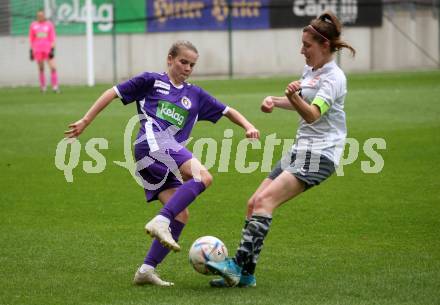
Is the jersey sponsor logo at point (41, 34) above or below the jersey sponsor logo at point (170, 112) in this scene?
below

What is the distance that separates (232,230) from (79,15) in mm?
22553

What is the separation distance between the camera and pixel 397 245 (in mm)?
8148

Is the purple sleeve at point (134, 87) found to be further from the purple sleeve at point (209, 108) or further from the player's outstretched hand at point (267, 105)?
the player's outstretched hand at point (267, 105)

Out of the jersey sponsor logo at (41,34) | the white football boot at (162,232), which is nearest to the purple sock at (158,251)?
the white football boot at (162,232)

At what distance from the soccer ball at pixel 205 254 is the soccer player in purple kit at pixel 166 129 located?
9.4 inches

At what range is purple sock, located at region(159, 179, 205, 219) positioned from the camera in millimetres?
6738

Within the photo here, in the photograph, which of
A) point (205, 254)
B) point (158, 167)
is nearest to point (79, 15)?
point (158, 167)

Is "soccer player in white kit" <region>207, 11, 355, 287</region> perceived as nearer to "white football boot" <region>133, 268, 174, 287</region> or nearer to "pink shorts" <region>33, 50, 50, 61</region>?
"white football boot" <region>133, 268, 174, 287</region>

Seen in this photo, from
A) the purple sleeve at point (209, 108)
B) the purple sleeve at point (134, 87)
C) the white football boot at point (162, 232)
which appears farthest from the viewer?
the purple sleeve at point (209, 108)

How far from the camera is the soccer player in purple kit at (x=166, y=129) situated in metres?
6.96

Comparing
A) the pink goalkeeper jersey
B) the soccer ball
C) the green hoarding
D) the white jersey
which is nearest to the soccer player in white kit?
the white jersey

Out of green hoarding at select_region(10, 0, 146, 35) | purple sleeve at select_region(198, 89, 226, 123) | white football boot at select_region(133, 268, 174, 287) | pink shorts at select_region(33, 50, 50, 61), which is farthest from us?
green hoarding at select_region(10, 0, 146, 35)

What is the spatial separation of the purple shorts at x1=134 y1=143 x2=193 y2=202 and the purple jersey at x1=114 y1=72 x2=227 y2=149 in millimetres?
147

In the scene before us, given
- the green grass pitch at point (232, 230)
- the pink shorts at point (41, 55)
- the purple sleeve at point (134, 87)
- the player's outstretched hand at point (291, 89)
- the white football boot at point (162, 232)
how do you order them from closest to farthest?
1. the player's outstretched hand at point (291, 89)
2. the white football boot at point (162, 232)
3. the green grass pitch at point (232, 230)
4. the purple sleeve at point (134, 87)
5. the pink shorts at point (41, 55)
